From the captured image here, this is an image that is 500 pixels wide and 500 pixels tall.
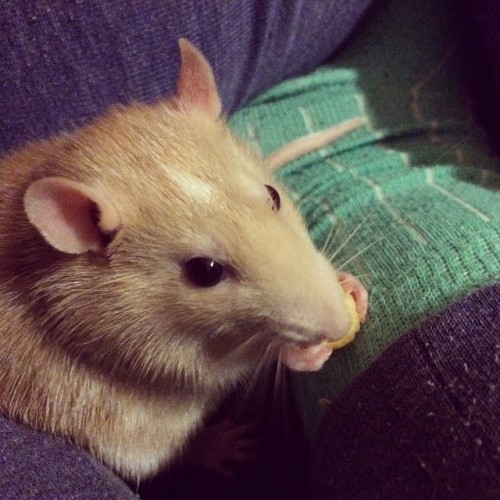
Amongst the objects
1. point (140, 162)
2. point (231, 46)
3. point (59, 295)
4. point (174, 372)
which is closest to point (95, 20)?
point (231, 46)

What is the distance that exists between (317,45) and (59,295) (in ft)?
3.42

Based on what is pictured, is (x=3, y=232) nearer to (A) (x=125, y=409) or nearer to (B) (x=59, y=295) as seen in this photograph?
(B) (x=59, y=295)

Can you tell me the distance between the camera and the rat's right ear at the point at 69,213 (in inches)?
36.6

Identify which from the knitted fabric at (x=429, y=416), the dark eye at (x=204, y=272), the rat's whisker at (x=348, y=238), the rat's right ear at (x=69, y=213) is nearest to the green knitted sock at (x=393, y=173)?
the rat's whisker at (x=348, y=238)

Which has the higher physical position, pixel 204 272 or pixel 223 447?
pixel 204 272

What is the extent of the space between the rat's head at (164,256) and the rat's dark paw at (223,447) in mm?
369

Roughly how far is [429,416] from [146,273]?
465mm

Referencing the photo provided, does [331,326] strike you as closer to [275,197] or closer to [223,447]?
[275,197]

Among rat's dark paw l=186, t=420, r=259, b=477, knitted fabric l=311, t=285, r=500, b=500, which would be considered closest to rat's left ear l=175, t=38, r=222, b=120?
knitted fabric l=311, t=285, r=500, b=500

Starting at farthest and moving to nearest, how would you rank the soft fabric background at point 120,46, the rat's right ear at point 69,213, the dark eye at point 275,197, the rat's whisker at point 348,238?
1. the soft fabric background at point 120,46
2. the rat's whisker at point 348,238
3. the dark eye at point 275,197
4. the rat's right ear at point 69,213

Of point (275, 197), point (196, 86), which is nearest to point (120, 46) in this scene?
point (196, 86)

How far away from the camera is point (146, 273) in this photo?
0.98 m

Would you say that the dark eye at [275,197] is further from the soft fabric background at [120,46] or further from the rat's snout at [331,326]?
the soft fabric background at [120,46]

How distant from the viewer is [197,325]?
1004 mm
